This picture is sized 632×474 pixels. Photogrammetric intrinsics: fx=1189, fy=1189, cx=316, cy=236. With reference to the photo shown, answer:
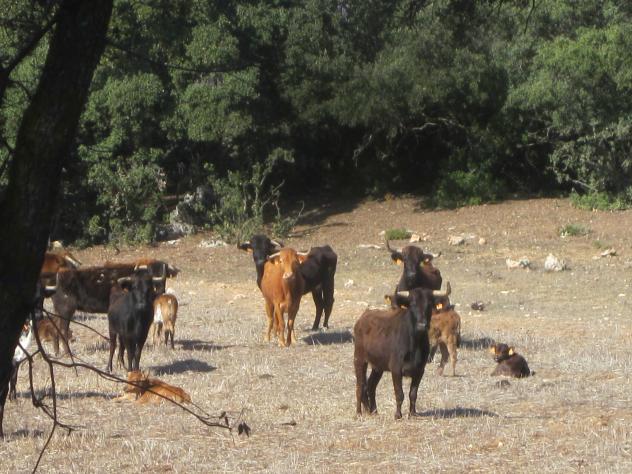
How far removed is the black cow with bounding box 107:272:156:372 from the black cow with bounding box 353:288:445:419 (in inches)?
143

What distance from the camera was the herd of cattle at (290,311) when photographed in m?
11.0

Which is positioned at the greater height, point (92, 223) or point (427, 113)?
point (427, 113)

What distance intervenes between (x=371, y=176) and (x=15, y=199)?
36452mm

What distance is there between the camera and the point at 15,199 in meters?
4.35

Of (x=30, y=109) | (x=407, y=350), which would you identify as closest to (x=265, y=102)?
(x=407, y=350)

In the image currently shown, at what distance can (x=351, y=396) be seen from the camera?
12.4 m

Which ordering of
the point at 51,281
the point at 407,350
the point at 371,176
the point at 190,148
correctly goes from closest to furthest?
the point at 407,350 → the point at 51,281 → the point at 190,148 → the point at 371,176

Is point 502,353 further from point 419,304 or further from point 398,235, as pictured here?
point 398,235

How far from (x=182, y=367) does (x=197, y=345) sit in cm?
182

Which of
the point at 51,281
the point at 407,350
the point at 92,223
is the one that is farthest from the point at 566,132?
the point at 407,350

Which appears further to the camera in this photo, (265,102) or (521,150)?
(521,150)

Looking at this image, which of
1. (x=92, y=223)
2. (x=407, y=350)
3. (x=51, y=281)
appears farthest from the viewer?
(x=92, y=223)

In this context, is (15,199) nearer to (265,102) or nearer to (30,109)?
(30,109)

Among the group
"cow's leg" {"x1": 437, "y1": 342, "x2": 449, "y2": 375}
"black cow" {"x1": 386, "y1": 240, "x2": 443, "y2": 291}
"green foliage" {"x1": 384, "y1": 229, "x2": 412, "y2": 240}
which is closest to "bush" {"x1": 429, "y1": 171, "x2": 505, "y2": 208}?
"green foliage" {"x1": 384, "y1": 229, "x2": 412, "y2": 240}
